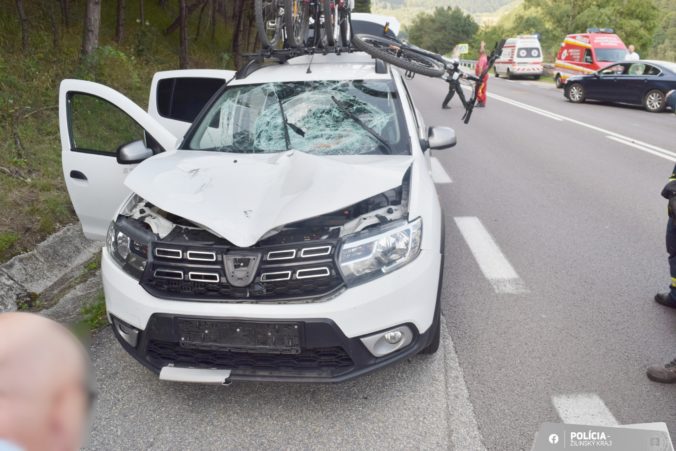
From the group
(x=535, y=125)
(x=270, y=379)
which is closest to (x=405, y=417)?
(x=270, y=379)

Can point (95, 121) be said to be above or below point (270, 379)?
above

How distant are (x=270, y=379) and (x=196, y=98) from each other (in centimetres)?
354

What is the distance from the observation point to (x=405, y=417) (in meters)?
2.86

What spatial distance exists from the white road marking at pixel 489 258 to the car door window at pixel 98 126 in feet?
10.1

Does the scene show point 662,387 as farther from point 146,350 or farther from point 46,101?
point 46,101

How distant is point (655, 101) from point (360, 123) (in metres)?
15.7

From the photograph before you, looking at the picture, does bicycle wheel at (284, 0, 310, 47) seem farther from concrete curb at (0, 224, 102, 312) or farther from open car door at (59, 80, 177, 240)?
concrete curb at (0, 224, 102, 312)

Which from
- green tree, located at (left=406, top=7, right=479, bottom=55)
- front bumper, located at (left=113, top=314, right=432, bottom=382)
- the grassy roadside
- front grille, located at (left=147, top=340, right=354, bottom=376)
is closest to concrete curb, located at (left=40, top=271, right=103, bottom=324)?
the grassy roadside

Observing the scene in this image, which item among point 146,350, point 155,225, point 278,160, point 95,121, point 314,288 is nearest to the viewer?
point 314,288

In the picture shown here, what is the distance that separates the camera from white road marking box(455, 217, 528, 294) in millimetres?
4441

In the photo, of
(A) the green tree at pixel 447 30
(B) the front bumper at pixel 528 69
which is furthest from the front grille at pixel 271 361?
(A) the green tree at pixel 447 30

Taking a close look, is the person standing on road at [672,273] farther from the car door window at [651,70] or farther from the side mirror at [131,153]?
the car door window at [651,70]

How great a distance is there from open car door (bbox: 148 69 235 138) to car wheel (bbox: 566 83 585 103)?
16.9 meters

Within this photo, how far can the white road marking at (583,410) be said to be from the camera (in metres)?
2.79
